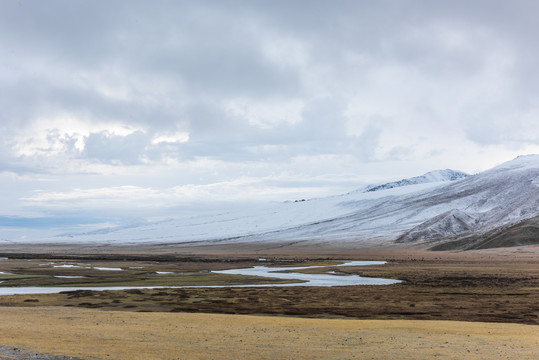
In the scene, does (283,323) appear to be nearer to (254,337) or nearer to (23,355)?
(254,337)

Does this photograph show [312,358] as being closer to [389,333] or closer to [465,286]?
[389,333]

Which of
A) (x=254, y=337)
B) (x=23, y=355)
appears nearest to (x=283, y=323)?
(x=254, y=337)

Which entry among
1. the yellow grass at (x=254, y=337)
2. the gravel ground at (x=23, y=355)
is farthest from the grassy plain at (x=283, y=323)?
the gravel ground at (x=23, y=355)

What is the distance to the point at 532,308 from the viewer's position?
3888cm

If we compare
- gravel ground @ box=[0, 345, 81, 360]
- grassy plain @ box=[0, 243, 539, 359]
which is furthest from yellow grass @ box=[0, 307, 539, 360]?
gravel ground @ box=[0, 345, 81, 360]

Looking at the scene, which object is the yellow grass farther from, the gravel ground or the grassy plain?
the gravel ground

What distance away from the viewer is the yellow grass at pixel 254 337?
20.8 m

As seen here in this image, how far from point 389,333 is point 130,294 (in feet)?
90.7

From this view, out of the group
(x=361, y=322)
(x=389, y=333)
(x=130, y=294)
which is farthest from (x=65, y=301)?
(x=389, y=333)

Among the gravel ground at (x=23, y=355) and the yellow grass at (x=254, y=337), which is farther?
the yellow grass at (x=254, y=337)

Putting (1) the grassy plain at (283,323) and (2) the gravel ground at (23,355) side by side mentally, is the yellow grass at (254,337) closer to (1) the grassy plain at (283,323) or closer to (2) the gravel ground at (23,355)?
(1) the grassy plain at (283,323)

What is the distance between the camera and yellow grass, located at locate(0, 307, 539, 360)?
20.8 m

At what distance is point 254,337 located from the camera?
24766 mm

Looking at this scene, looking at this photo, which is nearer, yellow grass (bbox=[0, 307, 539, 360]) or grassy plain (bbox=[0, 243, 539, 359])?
yellow grass (bbox=[0, 307, 539, 360])
